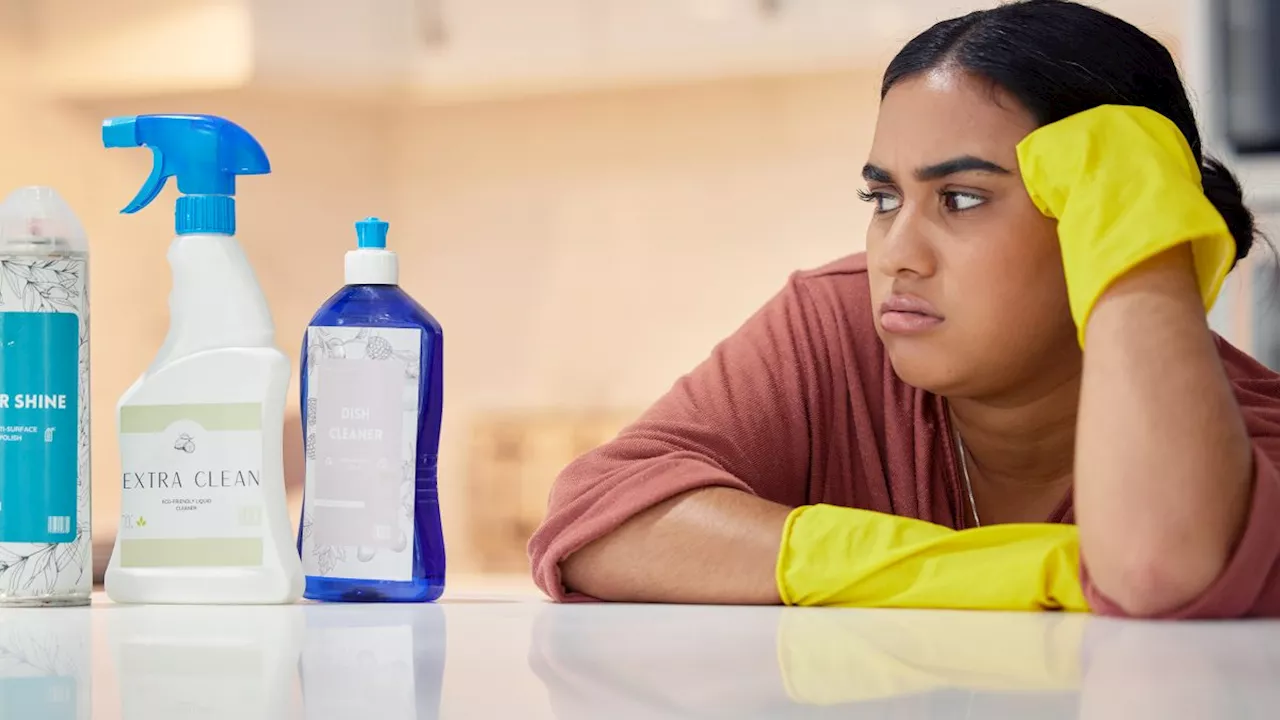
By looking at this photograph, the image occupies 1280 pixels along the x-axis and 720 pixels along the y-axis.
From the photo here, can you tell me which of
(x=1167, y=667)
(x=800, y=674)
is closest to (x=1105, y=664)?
(x=1167, y=667)

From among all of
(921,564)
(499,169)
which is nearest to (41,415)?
(921,564)

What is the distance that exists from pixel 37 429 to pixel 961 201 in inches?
25.5

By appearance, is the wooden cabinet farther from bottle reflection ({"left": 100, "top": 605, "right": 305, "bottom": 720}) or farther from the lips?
bottle reflection ({"left": 100, "top": 605, "right": 305, "bottom": 720})

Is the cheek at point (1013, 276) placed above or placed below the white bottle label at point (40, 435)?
above

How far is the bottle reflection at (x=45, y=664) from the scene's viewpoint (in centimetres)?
48

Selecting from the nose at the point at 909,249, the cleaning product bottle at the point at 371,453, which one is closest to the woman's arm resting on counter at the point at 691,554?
the cleaning product bottle at the point at 371,453

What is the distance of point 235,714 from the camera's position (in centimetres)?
46

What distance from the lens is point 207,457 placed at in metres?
0.87

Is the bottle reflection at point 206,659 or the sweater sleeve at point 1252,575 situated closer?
the bottle reflection at point 206,659

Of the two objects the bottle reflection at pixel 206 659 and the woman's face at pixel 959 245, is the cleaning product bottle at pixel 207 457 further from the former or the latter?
the woman's face at pixel 959 245

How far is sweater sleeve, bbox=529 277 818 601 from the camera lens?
1.00 m

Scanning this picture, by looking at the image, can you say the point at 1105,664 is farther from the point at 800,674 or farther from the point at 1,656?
the point at 1,656

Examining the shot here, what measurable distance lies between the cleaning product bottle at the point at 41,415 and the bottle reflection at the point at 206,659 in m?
0.05

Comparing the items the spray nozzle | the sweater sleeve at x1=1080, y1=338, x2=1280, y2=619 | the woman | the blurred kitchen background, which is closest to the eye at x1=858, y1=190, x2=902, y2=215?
the woman
